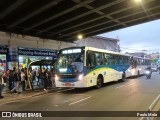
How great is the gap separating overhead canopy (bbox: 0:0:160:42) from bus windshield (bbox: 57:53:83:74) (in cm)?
326

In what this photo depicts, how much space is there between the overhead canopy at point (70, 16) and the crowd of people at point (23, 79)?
12.7ft

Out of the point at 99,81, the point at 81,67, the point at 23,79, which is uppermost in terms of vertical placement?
the point at 81,67

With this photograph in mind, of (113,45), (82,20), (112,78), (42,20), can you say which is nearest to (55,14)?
(42,20)

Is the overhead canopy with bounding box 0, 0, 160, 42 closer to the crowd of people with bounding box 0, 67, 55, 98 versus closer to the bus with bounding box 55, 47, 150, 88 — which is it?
the bus with bounding box 55, 47, 150, 88

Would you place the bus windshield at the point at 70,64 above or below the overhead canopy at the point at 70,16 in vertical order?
below

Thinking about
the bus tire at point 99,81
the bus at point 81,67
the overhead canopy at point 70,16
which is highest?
the overhead canopy at point 70,16

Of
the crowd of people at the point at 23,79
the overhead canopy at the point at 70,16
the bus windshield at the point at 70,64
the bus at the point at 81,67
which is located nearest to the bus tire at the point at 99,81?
the bus at the point at 81,67

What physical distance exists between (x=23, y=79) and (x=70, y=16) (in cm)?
633

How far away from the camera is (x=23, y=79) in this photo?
19641 mm

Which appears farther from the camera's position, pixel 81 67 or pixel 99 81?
pixel 99 81

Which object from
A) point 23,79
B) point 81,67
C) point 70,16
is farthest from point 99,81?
point 23,79

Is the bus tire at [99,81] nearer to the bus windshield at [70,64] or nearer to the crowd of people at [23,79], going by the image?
the bus windshield at [70,64]

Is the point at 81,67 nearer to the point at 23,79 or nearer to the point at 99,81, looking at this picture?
the point at 99,81

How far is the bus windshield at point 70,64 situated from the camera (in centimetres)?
1930
